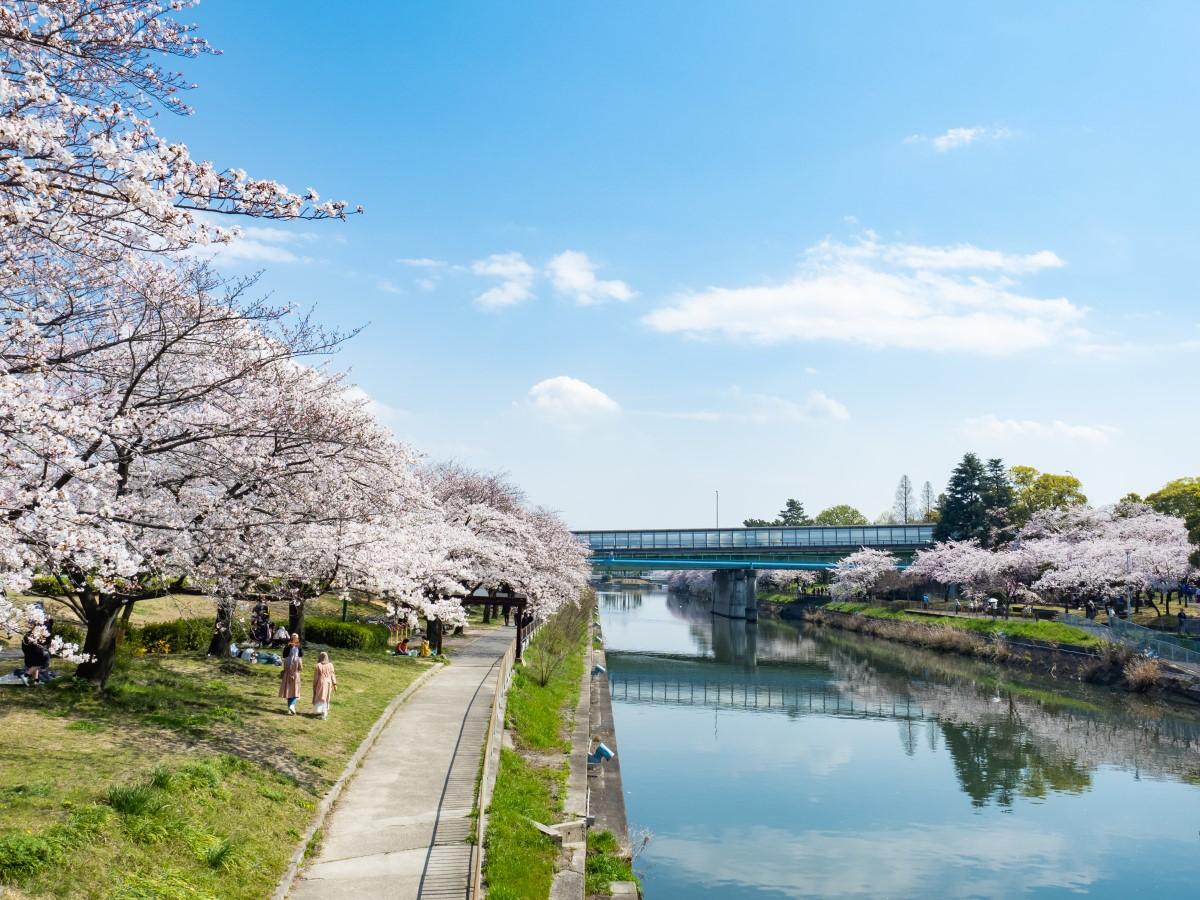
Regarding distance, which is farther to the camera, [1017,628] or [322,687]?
[1017,628]

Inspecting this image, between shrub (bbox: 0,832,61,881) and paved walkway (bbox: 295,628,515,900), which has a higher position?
shrub (bbox: 0,832,61,881)

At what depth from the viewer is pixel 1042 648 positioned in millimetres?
46656

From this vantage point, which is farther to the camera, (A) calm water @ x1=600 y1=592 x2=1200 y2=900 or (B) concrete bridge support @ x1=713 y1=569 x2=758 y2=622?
(B) concrete bridge support @ x1=713 y1=569 x2=758 y2=622

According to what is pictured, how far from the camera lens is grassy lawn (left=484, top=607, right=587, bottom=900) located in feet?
38.9

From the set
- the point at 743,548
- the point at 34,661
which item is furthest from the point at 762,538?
the point at 34,661

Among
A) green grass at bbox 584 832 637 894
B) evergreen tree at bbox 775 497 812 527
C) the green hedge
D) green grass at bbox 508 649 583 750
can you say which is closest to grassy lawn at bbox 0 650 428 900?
green grass at bbox 508 649 583 750

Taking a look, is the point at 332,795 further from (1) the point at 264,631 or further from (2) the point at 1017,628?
(2) the point at 1017,628

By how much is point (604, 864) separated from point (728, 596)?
84.8 m

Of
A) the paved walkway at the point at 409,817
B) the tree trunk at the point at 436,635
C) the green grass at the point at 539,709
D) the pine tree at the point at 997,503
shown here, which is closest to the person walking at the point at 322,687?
the paved walkway at the point at 409,817

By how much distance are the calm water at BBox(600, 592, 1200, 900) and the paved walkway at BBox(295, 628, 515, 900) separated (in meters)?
4.75

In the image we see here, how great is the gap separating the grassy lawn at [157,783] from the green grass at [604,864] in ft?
14.9

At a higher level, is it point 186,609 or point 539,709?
point 186,609

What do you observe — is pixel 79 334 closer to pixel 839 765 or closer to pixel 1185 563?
pixel 839 765

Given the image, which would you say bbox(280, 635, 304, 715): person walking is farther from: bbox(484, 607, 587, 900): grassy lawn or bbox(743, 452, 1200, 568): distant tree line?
bbox(743, 452, 1200, 568): distant tree line
